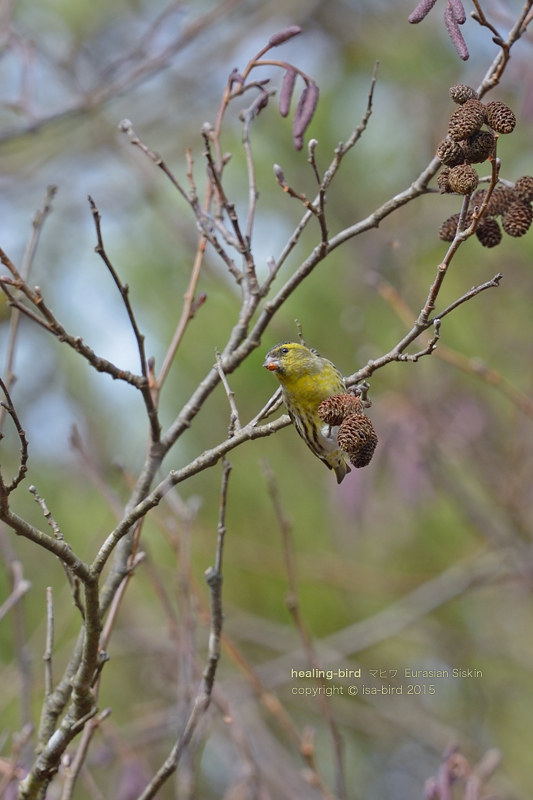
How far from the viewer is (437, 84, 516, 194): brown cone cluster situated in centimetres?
120

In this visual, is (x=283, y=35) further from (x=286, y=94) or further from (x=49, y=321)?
(x=49, y=321)

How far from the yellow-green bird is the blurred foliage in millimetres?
1654

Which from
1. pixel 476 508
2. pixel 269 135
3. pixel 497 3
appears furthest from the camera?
pixel 269 135

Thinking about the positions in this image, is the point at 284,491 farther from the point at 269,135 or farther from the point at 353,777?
the point at 269,135

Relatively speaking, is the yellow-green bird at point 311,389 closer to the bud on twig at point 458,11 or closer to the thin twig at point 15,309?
the thin twig at point 15,309

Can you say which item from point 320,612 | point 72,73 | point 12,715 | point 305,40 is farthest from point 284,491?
point 305,40

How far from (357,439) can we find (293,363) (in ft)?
3.06

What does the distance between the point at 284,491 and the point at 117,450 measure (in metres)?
1.11

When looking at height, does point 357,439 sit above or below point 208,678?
above

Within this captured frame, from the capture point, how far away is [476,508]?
11.7ft

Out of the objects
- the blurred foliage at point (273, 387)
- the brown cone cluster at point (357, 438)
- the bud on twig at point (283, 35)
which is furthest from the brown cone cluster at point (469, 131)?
the blurred foliage at point (273, 387)

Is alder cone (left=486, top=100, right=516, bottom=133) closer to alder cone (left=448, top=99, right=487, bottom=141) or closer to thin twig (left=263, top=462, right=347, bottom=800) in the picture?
alder cone (left=448, top=99, right=487, bottom=141)

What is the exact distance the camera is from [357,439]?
4.17ft

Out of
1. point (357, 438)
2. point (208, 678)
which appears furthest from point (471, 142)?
point (208, 678)
